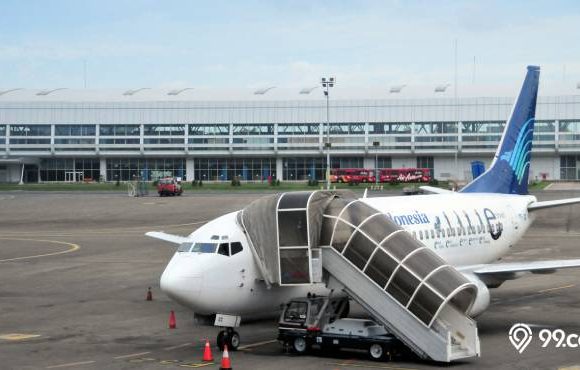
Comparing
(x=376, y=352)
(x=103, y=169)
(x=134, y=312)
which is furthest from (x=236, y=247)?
(x=103, y=169)

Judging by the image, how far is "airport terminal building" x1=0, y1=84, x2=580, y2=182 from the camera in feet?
545

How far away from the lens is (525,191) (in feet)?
152

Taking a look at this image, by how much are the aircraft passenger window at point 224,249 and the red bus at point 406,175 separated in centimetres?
13430

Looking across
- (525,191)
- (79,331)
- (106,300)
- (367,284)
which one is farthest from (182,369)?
(525,191)

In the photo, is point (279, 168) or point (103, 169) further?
point (103, 169)

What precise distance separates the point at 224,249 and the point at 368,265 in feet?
14.9

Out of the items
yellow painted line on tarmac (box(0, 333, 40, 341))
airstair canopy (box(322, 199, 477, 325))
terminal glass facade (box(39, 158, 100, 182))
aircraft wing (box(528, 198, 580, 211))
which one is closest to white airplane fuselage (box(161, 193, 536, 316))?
aircraft wing (box(528, 198, 580, 211))

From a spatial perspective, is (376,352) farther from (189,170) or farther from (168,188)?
(189,170)

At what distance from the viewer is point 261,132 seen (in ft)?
568

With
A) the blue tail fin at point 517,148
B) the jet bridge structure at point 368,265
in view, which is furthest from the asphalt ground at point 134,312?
the blue tail fin at point 517,148

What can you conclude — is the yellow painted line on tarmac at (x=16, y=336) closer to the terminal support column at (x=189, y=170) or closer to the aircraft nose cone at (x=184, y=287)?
the aircraft nose cone at (x=184, y=287)

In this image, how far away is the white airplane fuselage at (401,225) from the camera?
27328 mm

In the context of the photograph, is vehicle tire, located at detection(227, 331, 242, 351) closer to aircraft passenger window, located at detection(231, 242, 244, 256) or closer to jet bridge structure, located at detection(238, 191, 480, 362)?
jet bridge structure, located at detection(238, 191, 480, 362)

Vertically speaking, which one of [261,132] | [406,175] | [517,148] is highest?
[261,132]
